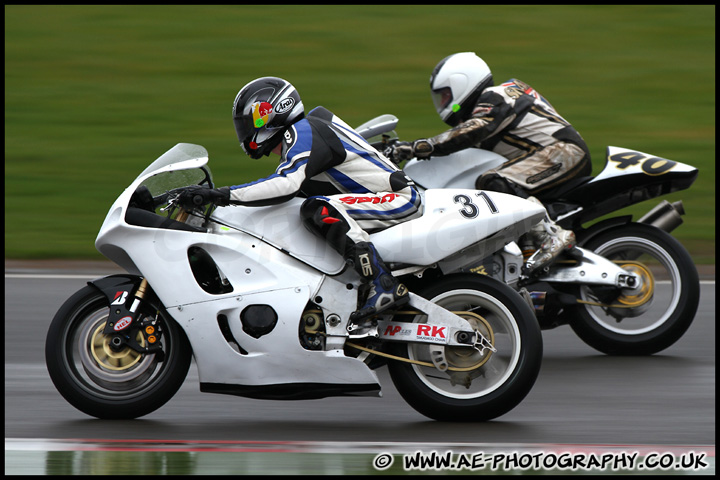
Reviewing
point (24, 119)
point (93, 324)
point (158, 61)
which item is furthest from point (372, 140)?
point (158, 61)

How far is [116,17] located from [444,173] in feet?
36.6

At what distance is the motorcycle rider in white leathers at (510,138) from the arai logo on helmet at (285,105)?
162 centimetres

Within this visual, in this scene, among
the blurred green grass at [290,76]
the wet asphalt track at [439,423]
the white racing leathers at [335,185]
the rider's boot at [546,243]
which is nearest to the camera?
the wet asphalt track at [439,423]

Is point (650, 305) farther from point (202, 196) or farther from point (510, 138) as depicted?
point (202, 196)

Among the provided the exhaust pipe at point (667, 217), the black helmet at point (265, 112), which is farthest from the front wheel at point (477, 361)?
the exhaust pipe at point (667, 217)

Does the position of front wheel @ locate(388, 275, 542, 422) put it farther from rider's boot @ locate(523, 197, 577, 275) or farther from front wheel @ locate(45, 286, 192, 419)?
rider's boot @ locate(523, 197, 577, 275)

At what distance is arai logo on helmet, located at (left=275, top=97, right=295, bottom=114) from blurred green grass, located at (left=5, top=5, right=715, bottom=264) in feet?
18.4

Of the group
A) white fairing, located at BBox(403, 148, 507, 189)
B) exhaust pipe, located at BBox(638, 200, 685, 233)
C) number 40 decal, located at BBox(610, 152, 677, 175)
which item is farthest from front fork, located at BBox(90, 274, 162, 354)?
exhaust pipe, located at BBox(638, 200, 685, 233)

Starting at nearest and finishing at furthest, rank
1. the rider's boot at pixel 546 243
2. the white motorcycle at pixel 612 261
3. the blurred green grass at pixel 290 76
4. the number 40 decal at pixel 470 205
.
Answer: the number 40 decal at pixel 470 205 → the rider's boot at pixel 546 243 → the white motorcycle at pixel 612 261 → the blurred green grass at pixel 290 76

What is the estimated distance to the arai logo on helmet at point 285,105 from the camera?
5.47 meters

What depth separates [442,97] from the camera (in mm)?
7430

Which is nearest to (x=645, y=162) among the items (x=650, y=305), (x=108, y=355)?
(x=650, y=305)

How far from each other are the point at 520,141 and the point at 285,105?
2.30m

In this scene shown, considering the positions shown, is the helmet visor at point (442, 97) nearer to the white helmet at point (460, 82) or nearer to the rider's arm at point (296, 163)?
the white helmet at point (460, 82)
